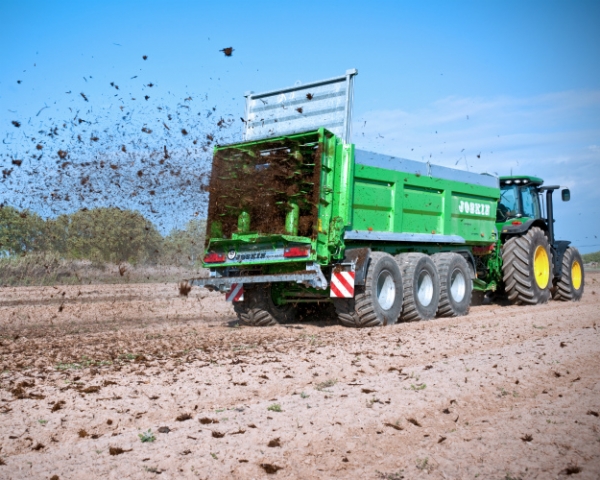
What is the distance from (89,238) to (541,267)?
12959 millimetres

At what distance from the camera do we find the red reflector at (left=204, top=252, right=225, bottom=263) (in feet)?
33.2

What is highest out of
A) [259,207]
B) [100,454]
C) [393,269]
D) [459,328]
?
[259,207]

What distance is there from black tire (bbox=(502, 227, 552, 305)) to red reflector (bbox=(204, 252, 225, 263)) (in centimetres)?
628

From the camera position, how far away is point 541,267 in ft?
45.5

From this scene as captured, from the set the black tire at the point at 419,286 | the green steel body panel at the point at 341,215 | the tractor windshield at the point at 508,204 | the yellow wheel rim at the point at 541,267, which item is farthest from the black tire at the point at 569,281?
the black tire at the point at 419,286

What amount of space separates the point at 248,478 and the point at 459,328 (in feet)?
21.4

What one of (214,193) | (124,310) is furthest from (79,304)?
(214,193)

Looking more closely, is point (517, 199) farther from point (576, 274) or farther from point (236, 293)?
point (236, 293)

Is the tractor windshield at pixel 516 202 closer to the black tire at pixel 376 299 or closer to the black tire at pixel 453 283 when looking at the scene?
the black tire at pixel 453 283

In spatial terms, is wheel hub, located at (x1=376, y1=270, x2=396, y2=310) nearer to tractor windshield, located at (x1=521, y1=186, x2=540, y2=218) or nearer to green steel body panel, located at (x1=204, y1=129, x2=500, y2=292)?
green steel body panel, located at (x1=204, y1=129, x2=500, y2=292)

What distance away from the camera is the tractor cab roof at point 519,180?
45.0 feet

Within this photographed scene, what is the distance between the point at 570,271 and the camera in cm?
1473

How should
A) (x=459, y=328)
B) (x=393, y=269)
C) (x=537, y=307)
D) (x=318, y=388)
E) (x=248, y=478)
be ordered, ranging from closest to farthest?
(x=248, y=478), (x=318, y=388), (x=459, y=328), (x=393, y=269), (x=537, y=307)

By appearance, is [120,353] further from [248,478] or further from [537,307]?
[537,307]
